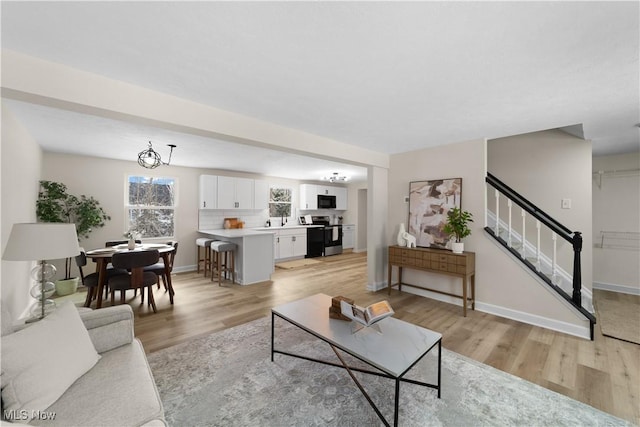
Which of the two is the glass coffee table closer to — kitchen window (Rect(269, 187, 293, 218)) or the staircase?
the staircase

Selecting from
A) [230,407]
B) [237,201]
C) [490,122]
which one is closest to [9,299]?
[230,407]

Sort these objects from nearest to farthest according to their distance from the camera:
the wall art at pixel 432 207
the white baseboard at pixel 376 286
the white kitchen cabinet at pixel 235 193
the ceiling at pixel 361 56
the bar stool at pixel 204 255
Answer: the ceiling at pixel 361 56, the wall art at pixel 432 207, the white baseboard at pixel 376 286, the bar stool at pixel 204 255, the white kitchen cabinet at pixel 235 193

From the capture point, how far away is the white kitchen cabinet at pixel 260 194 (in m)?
6.57

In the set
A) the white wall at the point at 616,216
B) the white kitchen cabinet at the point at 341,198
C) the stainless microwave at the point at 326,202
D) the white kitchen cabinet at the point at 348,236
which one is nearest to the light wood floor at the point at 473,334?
the white wall at the point at 616,216

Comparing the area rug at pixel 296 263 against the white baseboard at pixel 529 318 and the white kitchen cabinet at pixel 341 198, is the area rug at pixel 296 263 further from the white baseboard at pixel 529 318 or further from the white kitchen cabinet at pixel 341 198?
the white baseboard at pixel 529 318

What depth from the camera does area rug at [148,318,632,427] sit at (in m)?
1.67

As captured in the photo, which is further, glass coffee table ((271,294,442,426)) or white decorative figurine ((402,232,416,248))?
white decorative figurine ((402,232,416,248))

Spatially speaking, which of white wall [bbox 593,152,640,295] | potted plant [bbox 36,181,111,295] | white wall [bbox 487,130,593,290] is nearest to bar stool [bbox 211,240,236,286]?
potted plant [bbox 36,181,111,295]

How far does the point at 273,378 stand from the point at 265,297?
201 centimetres

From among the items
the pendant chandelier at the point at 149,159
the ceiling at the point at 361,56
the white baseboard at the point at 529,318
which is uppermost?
the ceiling at the point at 361,56

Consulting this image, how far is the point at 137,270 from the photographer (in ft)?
10.8

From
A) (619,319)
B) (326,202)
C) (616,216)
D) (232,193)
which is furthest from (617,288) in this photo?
(232,193)

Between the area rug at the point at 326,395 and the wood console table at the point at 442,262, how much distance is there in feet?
4.01
